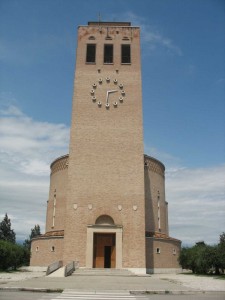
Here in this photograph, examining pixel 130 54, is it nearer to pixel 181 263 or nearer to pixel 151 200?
pixel 151 200

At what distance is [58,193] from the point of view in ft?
118

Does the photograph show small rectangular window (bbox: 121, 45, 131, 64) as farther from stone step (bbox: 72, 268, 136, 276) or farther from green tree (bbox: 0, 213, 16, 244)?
green tree (bbox: 0, 213, 16, 244)

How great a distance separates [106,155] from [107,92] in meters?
6.44

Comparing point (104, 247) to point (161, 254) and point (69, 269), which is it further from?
point (161, 254)

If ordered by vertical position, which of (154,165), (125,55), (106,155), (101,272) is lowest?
(101,272)

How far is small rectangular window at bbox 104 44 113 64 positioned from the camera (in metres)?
34.3

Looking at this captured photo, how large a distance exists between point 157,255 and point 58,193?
12.1m

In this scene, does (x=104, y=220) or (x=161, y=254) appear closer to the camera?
(x=104, y=220)

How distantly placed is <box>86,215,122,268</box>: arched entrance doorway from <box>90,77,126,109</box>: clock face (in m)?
10.7

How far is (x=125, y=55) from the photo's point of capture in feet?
114

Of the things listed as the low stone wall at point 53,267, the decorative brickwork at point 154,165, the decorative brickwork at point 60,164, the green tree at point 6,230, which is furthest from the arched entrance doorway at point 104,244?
the green tree at point 6,230

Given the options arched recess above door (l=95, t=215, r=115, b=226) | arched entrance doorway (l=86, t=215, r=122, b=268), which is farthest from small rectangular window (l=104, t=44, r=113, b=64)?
arched entrance doorway (l=86, t=215, r=122, b=268)

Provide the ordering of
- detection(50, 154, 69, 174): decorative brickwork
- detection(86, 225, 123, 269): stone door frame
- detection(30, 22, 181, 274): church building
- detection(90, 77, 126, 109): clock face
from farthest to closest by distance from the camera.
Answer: detection(50, 154, 69, 174): decorative brickwork
detection(90, 77, 126, 109): clock face
detection(30, 22, 181, 274): church building
detection(86, 225, 123, 269): stone door frame

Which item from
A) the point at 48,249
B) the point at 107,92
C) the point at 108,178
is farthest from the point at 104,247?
the point at 107,92
